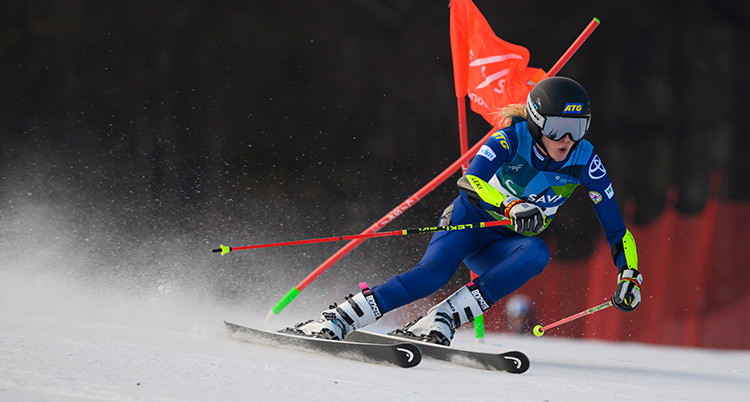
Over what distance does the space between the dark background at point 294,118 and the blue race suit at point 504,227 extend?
84.7 inches

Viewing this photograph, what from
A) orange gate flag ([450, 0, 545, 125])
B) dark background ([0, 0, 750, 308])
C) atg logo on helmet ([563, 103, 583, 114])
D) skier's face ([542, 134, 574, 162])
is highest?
dark background ([0, 0, 750, 308])

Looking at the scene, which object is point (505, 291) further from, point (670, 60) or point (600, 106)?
point (670, 60)

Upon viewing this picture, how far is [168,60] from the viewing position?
4293mm

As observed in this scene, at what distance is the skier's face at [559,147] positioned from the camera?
1.96 meters

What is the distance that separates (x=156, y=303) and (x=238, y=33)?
6.99 ft

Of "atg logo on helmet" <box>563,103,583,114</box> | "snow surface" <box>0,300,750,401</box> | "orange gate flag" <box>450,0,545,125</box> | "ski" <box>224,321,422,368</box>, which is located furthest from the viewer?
"orange gate flag" <box>450,0,545,125</box>

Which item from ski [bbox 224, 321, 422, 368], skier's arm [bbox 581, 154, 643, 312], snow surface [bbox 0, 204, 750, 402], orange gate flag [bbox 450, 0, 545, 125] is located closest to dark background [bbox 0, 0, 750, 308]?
snow surface [bbox 0, 204, 750, 402]

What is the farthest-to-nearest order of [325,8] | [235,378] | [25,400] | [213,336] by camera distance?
1. [325,8]
2. [213,336]
3. [235,378]
4. [25,400]

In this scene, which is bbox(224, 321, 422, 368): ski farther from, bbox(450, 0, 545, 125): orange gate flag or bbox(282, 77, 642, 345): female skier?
bbox(450, 0, 545, 125): orange gate flag

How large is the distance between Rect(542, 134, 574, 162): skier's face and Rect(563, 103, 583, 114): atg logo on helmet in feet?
0.29

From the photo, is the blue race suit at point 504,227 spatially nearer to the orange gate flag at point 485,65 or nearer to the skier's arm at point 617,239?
the skier's arm at point 617,239

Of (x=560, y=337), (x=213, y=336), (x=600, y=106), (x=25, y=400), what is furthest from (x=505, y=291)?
(x=600, y=106)

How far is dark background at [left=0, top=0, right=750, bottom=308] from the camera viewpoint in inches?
159

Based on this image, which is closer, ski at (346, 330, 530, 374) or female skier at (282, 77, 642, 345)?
ski at (346, 330, 530, 374)
